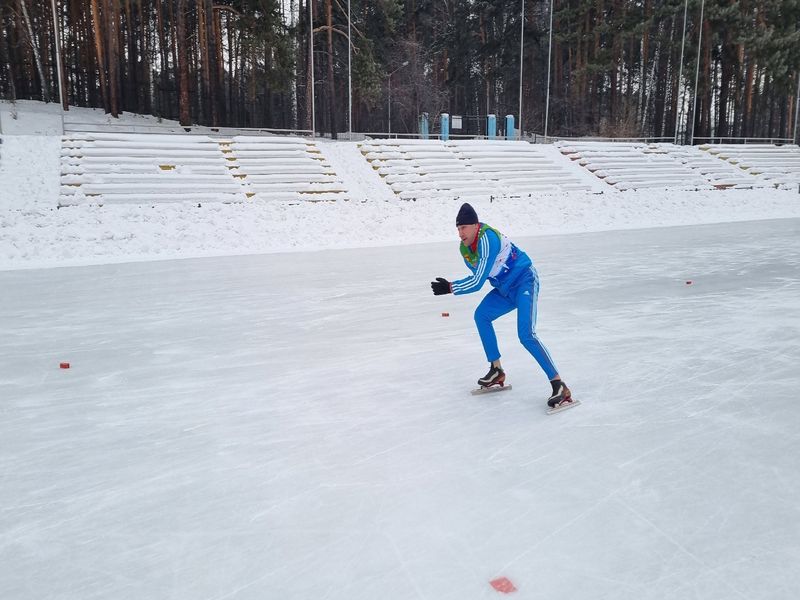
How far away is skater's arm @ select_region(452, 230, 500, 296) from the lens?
13.9 ft

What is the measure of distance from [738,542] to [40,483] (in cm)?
347

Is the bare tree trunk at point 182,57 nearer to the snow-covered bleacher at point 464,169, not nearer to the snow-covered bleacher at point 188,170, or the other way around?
the snow-covered bleacher at point 188,170

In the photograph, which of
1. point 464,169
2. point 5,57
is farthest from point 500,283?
point 5,57

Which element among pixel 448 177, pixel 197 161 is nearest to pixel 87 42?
pixel 197 161

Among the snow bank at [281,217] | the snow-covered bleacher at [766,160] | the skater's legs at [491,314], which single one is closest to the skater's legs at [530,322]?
the skater's legs at [491,314]

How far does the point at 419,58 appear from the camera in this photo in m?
44.2

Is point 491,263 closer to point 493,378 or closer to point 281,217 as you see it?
point 493,378

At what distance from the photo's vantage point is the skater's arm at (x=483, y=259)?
4239 millimetres

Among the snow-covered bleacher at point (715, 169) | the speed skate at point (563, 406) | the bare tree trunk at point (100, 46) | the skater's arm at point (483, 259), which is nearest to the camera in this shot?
the skater's arm at point (483, 259)

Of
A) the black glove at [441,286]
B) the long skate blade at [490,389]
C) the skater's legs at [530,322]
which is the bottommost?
the long skate blade at [490,389]

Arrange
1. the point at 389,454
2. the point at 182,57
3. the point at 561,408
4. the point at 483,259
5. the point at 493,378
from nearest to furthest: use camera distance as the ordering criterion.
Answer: the point at 389,454 → the point at 483,259 → the point at 561,408 → the point at 493,378 → the point at 182,57

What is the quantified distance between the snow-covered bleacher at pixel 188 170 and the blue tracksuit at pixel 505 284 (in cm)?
1262

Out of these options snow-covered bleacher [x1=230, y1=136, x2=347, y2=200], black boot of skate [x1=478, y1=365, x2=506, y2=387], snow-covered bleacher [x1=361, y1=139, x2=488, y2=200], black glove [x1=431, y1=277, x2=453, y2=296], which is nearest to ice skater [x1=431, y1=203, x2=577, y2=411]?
black glove [x1=431, y1=277, x2=453, y2=296]

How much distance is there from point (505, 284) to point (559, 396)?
0.89 meters
